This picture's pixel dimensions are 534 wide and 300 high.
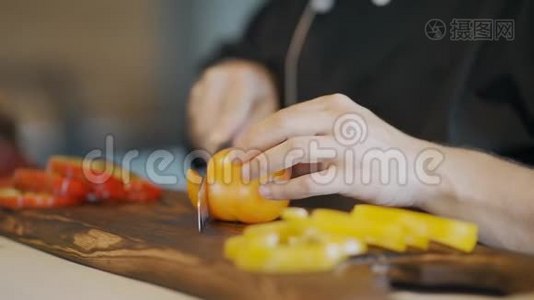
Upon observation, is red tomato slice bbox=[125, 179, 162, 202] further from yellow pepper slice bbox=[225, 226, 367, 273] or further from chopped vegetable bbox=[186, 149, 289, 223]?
yellow pepper slice bbox=[225, 226, 367, 273]

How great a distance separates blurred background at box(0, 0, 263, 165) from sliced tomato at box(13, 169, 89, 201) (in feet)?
1.81

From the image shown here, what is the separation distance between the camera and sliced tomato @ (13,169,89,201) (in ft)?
2.75

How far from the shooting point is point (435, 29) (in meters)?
0.85

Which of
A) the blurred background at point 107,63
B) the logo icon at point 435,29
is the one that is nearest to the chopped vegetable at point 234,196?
the logo icon at point 435,29

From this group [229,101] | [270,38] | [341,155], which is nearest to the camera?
[341,155]

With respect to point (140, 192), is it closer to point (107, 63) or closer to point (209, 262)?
point (209, 262)

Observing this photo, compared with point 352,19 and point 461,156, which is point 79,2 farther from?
point 461,156

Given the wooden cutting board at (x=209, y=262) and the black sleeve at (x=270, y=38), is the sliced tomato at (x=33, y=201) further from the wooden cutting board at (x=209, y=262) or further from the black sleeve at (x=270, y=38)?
the black sleeve at (x=270, y=38)

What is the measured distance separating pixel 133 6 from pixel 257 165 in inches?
36.0

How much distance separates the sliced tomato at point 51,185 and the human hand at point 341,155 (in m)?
0.25

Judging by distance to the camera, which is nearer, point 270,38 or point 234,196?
point 234,196

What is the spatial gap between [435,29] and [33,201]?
1.50ft

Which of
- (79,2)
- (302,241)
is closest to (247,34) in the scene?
(79,2)

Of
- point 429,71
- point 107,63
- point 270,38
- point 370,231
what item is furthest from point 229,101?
point 107,63
